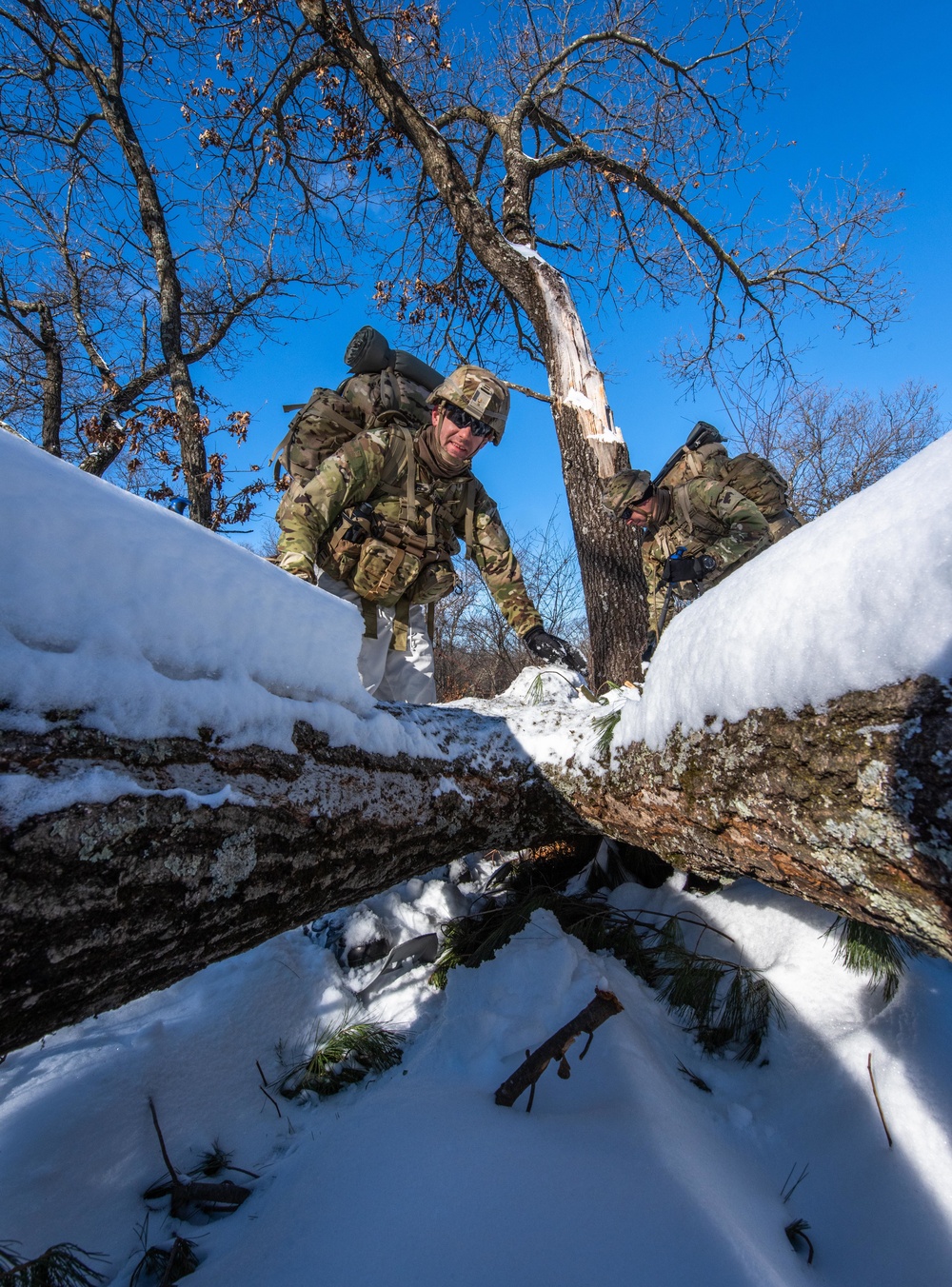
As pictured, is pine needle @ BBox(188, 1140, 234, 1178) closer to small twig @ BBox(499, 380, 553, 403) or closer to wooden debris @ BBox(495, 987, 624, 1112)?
wooden debris @ BBox(495, 987, 624, 1112)

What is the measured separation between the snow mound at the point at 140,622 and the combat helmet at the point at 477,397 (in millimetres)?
2093

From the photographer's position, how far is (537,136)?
5.35 m

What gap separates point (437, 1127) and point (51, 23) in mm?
9379

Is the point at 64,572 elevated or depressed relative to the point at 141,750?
elevated

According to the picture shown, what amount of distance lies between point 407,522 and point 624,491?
166 cm

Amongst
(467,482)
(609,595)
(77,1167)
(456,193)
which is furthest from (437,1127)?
(456,193)

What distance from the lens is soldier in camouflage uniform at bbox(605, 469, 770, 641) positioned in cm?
460

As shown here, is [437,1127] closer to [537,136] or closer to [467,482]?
[467,482]

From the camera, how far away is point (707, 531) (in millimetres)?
4848

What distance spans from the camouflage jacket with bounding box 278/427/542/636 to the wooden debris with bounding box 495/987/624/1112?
7.00 ft

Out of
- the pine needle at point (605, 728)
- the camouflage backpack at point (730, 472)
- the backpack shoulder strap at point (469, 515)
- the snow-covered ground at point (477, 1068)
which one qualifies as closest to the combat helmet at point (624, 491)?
the camouflage backpack at point (730, 472)

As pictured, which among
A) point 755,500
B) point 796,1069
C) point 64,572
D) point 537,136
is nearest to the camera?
point 64,572

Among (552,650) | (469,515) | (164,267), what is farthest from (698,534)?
(164,267)

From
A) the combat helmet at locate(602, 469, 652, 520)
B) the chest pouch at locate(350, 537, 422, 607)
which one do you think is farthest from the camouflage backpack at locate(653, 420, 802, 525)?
the chest pouch at locate(350, 537, 422, 607)
